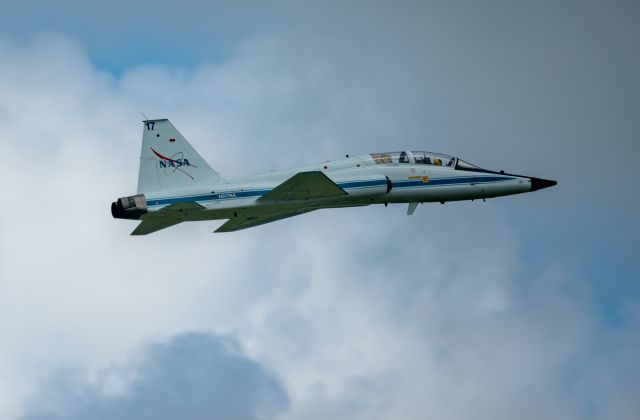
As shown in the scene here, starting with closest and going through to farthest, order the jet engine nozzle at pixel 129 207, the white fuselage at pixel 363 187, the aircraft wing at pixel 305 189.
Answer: the jet engine nozzle at pixel 129 207 < the aircraft wing at pixel 305 189 < the white fuselage at pixel 363 187

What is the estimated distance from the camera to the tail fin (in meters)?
54.6

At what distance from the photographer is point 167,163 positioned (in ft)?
180

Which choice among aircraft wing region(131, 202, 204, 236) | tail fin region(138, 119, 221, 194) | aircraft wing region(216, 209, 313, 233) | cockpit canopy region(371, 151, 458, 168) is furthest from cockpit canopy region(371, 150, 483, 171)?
aircraft wing region(131, 202, 204, 236)

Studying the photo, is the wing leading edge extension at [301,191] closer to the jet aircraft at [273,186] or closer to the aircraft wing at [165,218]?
the jet aircraft at [273,186]

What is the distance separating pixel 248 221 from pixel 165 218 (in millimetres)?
5074

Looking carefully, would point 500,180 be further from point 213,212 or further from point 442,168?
point 213,212

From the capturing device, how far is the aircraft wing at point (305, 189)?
53875 millimetres

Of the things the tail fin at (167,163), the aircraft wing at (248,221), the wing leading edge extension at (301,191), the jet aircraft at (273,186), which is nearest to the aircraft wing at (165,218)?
the jet aircraft at (273,186)

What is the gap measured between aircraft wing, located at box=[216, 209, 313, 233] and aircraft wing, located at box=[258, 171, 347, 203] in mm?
2650

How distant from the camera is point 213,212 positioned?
5494cm

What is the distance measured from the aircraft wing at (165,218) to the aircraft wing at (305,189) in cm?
311

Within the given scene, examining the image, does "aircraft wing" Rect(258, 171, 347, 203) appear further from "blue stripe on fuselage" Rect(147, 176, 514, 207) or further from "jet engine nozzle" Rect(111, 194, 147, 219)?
"jet engine nozzle" Rect(111, 194, 147, 219)

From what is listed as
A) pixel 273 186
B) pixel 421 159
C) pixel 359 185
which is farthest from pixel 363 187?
pixel 273 186

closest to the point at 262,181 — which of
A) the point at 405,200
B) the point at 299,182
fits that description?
the point at 299,182
